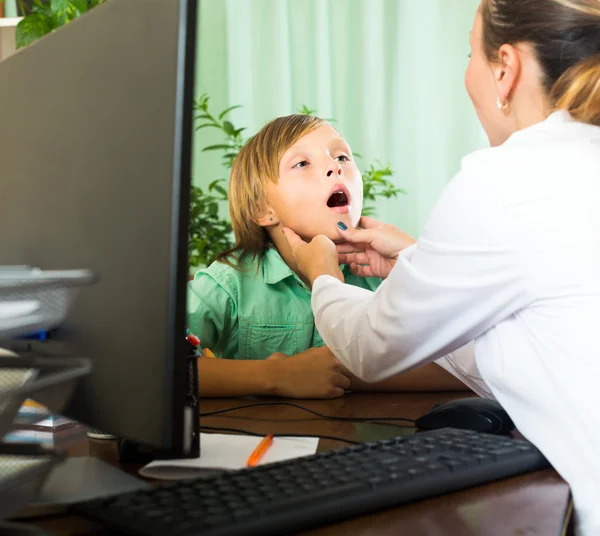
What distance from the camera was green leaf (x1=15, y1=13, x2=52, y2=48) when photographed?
229 centimetres

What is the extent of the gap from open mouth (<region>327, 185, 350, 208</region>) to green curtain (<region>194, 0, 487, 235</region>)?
147 centimetres

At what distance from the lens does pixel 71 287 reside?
562mm

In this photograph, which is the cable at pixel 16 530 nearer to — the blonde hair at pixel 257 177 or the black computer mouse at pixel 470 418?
the black computer mouse at pixel 470 418

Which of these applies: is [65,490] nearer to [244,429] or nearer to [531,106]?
[244,429]

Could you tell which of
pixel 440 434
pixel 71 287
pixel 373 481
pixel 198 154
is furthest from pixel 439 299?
pixel 198 154

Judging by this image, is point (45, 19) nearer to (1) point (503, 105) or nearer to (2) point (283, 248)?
(2) point (283, 248)

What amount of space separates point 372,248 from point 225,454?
33.1 inches

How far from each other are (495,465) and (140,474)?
1.08 ft

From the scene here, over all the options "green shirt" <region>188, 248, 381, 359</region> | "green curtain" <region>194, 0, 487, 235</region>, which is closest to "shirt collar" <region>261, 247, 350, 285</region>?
"green shirt" <region>188, 248, 381, 359</region>

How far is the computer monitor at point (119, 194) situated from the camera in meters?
0.47

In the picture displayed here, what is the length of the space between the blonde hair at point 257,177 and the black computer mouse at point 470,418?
0.79 metres

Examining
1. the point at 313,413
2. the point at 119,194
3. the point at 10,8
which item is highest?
the point at 10,8

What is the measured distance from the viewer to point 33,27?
7.55ft

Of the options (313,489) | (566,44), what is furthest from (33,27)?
(313,489)
